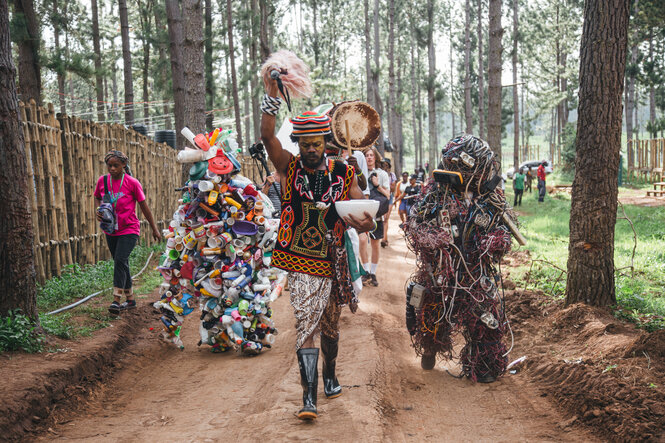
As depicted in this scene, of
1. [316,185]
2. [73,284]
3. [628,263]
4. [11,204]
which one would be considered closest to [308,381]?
[316,185]

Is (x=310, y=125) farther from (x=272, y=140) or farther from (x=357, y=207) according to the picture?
(x=357, y=207)

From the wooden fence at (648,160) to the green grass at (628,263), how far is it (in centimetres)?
1081

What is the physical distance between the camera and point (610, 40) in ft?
20.0

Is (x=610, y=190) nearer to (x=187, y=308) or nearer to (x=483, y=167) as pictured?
(x=483, y=167)

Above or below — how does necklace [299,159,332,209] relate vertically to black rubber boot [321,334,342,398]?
above

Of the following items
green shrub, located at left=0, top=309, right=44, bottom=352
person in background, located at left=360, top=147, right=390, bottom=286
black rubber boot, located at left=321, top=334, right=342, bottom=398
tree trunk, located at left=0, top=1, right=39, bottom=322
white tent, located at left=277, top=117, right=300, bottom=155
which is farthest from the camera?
person in background, located at left=360, top=147, right=390, bottom=286

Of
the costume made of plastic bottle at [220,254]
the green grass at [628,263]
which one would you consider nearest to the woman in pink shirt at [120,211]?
the costume made of plastic bottle at [220,254]

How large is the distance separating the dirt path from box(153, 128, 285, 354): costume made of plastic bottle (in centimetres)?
35

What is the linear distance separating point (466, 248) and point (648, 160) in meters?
30.2

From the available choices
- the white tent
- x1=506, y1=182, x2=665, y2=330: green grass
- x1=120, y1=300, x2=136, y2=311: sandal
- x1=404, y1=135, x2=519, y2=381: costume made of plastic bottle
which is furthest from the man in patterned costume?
x1=120, y1=300, x2=136, y2=311: sandal

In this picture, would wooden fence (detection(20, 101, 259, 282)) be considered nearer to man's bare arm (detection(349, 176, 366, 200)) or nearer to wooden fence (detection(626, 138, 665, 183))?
man's bare arm (detection(349, 176, 366, 200))

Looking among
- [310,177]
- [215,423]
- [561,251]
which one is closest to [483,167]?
[310,177]

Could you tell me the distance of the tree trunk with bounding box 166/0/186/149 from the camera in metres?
13.3

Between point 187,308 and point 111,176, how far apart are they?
204cm
